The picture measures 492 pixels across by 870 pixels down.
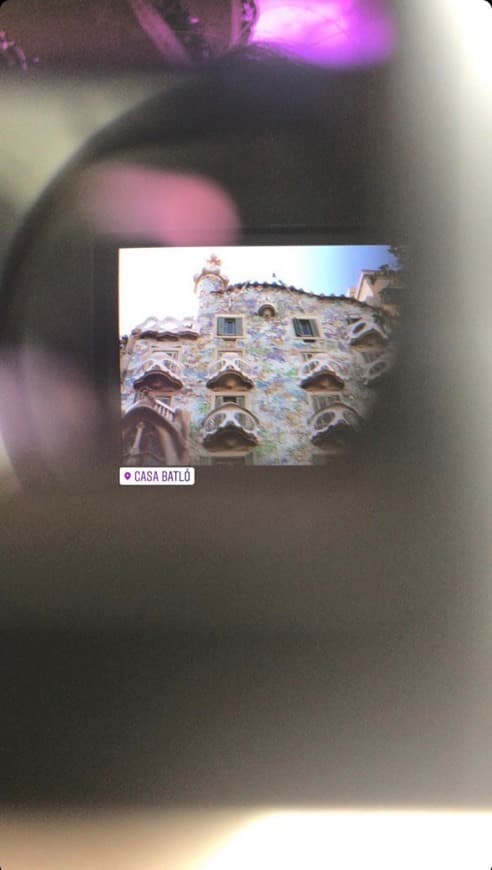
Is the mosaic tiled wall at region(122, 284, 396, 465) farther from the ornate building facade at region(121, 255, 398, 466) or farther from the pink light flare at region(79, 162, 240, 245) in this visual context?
the pink light flare at region(79, 162, 240, 245)

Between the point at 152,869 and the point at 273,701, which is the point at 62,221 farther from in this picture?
the point at 152,869

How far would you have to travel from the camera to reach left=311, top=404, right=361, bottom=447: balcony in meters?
1.55

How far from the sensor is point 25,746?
1.61 meters

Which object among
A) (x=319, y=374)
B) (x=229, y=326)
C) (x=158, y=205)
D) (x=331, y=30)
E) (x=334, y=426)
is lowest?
(x=334, y=426)

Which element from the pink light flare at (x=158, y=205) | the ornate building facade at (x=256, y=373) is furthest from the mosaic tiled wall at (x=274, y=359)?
the pink light flare at (x=158, y=205)

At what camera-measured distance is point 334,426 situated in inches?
61.1

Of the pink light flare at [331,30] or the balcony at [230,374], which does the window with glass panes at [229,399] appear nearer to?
the balcony at [230,374]

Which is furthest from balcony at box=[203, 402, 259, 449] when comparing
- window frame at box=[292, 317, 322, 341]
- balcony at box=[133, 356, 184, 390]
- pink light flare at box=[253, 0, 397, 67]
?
pink light flare at box=[253, 0, 397, 67]

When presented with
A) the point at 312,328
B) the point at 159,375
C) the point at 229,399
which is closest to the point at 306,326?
the point at 312,328

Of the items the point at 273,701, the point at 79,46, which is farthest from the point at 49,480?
the point at 79,46

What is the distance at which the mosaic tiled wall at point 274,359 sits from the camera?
5.09 ft

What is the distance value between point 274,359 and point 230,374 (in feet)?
0.35

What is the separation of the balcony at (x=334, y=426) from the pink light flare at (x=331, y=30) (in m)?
0.78

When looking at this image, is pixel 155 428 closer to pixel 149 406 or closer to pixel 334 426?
pixel 149 406
